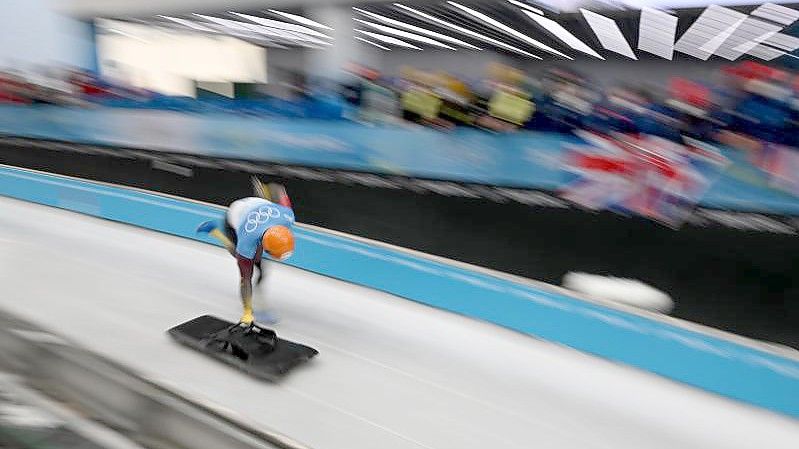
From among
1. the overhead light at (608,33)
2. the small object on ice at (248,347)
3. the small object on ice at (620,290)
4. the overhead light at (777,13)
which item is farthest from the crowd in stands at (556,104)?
the small object on ice at (248,347)

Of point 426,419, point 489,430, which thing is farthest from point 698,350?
point 426,419

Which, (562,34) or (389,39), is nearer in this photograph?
(562,34)

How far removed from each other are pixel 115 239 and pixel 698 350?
2508mm

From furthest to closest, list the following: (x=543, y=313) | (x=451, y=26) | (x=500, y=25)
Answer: (x=451, y=26) → (x=500, y=25) → (x=543, y=313)

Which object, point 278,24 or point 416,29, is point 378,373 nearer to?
point 416,29

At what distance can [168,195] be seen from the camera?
250cm

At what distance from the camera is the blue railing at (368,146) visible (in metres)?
1.25

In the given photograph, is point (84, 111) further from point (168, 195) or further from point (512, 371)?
point (512, 371)

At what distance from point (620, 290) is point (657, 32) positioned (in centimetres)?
76

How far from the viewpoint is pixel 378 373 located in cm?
151

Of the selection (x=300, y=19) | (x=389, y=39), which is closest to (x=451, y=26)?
(x=389, y=39)

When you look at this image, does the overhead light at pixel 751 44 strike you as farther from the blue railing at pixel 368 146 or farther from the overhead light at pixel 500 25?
the overhead light at pixel 500 25

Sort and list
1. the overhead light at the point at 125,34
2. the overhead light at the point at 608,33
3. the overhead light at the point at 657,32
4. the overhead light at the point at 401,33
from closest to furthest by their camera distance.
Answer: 1. the overhead light at the point at 657,32
2. the overhead light at the point at 608,33
3. the overhead light at the point at 401,33
4. the overhead light at the point at 125,34

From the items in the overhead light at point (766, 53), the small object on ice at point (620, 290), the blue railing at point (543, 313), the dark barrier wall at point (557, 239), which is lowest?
the blue railing at point (543, 313)
